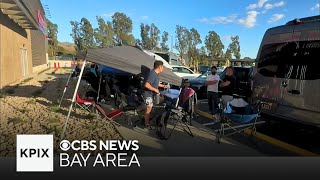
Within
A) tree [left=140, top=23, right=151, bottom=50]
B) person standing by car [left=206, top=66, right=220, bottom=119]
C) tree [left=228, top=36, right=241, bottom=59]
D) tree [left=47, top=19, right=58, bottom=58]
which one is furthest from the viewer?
tree [left=47, top=19, right=58, bottom=58]

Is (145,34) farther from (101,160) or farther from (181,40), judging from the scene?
(101,160)

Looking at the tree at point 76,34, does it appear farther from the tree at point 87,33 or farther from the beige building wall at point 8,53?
the beige building wall at point 8,53

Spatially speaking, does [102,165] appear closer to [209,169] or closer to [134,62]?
[209,169]

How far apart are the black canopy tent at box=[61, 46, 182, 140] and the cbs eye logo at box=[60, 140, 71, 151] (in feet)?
0.69

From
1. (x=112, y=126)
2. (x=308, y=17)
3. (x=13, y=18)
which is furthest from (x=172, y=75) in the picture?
(x=13, y=18)

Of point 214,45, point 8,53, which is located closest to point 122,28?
point 214,45

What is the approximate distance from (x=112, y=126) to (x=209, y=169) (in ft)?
11.1

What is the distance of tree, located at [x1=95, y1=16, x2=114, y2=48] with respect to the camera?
5253cm

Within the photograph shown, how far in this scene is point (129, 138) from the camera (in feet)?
21.7

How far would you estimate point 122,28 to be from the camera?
56500 mm

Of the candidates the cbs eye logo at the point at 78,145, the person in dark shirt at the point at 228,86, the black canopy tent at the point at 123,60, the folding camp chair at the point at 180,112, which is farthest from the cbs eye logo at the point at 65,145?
the person in dark shirt at the point at 228,86

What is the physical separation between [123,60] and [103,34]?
155 ft

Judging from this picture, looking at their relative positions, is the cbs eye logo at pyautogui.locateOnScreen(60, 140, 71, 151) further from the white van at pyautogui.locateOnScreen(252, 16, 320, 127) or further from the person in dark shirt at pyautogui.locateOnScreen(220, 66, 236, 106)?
the person in dark shirt at pyautogui.locateOnScreen(220, 66, 236, 106)

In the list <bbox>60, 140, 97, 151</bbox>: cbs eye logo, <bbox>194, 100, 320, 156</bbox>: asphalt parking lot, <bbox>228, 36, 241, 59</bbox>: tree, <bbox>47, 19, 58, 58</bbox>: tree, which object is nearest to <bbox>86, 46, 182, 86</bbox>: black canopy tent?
<bbox>60, 140, 97, 151</bbox>: cbs eye logo
